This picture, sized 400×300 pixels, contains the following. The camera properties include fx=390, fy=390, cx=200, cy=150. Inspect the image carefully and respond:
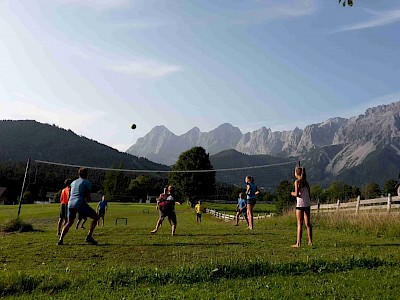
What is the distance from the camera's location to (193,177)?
79.8 metres

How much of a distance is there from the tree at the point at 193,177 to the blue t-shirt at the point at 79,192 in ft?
223

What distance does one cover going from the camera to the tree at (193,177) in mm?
79562

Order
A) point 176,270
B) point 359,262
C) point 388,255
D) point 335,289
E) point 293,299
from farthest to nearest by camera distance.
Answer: point 388,255
point 359,262
point 176,270
point 335,289
point 293,299

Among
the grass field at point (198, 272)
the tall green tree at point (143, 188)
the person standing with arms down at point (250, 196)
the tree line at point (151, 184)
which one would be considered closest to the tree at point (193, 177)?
the tree line at point (151, 184)

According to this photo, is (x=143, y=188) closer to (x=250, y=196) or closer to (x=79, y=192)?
(x=250, y=196)

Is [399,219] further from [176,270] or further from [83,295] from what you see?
[83,295]

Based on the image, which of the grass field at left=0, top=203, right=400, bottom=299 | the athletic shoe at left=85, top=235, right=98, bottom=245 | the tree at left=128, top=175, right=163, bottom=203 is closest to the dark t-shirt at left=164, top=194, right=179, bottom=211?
the athletic shoe at left=85, top=235, right=98, bottom=245

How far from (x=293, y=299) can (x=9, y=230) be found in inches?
548

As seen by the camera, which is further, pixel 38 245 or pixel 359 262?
pixel 38 245

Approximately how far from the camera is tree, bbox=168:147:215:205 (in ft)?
261

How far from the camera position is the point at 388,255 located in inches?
316

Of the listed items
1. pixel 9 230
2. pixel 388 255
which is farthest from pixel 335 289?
pixel 9 230

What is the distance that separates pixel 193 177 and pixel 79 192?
227ft

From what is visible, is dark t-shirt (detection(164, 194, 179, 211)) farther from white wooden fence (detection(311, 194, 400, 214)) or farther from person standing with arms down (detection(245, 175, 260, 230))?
white wooden fence (detection(311, 194, 400, 214))
